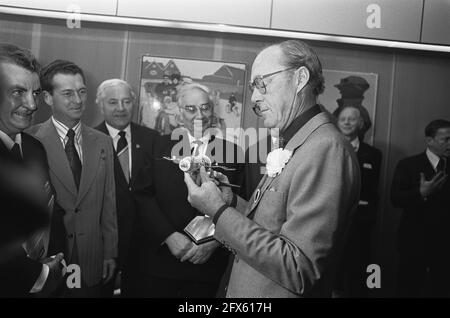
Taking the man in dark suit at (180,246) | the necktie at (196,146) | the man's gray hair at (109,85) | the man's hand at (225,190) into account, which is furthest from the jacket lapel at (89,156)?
the man's hand at (225,190)

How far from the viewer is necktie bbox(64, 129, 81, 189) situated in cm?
181

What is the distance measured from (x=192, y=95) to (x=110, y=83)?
1.09ft

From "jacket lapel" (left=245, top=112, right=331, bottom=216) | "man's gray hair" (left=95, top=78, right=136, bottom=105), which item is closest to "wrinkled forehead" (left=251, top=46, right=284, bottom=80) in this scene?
"jacket lapel" (left=245, top=112, right=331, bottom=216)

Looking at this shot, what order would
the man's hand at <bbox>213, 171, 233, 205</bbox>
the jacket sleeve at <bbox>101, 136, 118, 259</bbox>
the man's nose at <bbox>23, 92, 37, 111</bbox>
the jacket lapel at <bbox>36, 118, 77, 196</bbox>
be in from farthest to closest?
the jacket sleeve at <bbox>101, 136, 118, 259</bbox>
the jacket lapel at <bbox>36, 118, 77, 196</bbox>
the man's nose at <bbox>23, 92, 37, 111</bbox>
the man's hand at <bbox>213, 171, 233, 205</bbox>

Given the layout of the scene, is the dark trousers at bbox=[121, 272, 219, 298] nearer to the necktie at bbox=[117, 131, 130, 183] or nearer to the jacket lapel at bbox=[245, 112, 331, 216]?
the necktie at bbox=[117, 131, 130, 183]

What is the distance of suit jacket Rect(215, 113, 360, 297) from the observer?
1.00m

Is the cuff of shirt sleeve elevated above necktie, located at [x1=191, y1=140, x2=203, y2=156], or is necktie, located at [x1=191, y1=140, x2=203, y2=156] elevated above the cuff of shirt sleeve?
necktie, located at [x1=191, y1=140, x2=203, y2=156]

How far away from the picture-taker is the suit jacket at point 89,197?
1777mm

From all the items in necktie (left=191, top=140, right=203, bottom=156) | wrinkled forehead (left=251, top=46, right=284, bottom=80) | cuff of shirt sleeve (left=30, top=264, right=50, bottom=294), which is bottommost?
cuff of shirt sleeve (left=30, top=264, right=50, bottom=294)

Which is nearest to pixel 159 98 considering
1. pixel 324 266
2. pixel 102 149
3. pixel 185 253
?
pixel 102 149

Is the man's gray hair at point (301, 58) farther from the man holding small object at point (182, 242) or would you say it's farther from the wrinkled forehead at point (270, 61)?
the man holding small object at point (182, 242)

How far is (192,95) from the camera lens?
1.93m

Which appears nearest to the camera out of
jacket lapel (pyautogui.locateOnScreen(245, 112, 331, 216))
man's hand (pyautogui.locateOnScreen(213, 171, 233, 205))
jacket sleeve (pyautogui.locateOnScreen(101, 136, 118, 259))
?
jacket lapel (pyautogui.locateOnScreen(245, 112, 331, 216))

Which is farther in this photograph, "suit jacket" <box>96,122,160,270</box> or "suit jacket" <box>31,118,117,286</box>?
"suit jacket" <box>96,122,160,270</box>
